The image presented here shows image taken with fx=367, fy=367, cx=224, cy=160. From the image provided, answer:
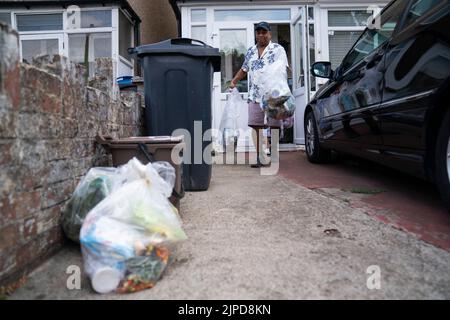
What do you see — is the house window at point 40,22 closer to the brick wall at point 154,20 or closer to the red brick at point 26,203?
the brick wall at point 154,20

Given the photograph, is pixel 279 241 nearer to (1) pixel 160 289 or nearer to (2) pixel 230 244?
(2) pixel 230 244

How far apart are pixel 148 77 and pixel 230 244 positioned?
187 centimetres

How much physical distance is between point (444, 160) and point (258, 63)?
2805 mm

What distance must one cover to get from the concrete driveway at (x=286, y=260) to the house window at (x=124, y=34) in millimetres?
5974

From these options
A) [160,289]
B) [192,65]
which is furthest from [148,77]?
[160,289]

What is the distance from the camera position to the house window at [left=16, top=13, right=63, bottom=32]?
7.45 meters

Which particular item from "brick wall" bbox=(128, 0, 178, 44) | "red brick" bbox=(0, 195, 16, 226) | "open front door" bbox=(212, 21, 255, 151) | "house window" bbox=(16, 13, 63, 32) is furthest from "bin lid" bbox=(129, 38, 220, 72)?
"brick wall" bbox=(128, 0, 178, 44)

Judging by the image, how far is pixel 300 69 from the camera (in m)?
6.84

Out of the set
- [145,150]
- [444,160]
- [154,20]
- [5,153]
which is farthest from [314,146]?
[154,20]

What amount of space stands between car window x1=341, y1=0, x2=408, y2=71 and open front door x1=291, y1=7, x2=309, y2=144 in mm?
2739

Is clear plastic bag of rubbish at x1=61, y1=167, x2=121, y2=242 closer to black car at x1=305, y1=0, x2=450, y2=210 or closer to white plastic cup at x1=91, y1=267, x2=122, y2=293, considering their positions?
white plastic cup at x1=91, y1=267, x2=122, y2=293

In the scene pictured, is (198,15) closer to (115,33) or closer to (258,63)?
(115,33)

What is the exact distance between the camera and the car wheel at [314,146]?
4723mm

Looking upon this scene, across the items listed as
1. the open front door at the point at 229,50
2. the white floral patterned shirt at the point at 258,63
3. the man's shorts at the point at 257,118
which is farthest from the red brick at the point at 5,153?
the open front door at the point at 229,50
